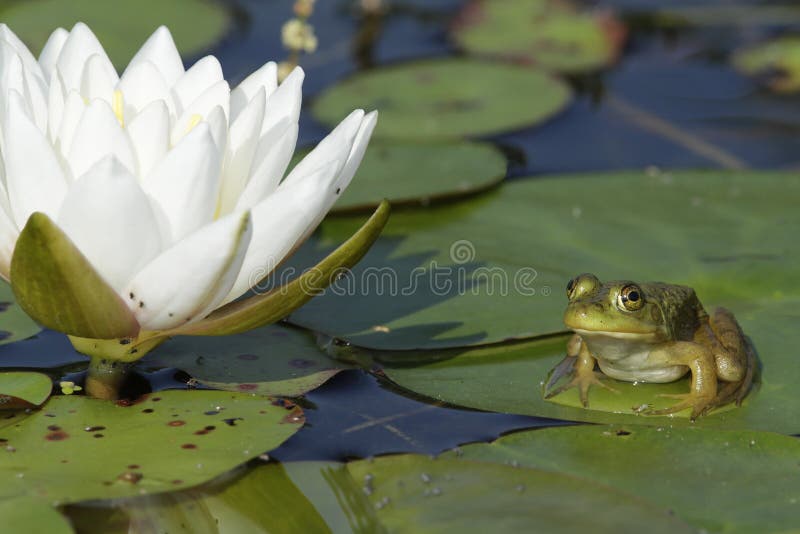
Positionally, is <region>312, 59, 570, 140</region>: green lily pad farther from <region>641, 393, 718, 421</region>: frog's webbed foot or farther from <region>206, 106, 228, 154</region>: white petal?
<region>206, 106, 228, 154</region>: white petal

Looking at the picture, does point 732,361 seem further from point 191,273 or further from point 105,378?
point 105,378

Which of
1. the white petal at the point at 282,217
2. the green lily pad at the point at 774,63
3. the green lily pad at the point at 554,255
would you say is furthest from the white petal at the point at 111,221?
the green lily pad at the point at 774,63

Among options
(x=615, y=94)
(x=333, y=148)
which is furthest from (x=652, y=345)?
(x=615, y=94)

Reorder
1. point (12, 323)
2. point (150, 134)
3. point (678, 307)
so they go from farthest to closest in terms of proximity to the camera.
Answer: point (12, 323) < point (678, 307) < point (150, 134)

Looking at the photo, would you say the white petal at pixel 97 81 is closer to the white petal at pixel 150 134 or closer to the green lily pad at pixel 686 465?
the white petal at pixel 150 134

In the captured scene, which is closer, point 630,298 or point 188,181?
point 188,181

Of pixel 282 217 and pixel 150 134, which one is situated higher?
pixel 150 134

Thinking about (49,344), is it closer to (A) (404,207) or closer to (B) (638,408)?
(A) (404,207)
